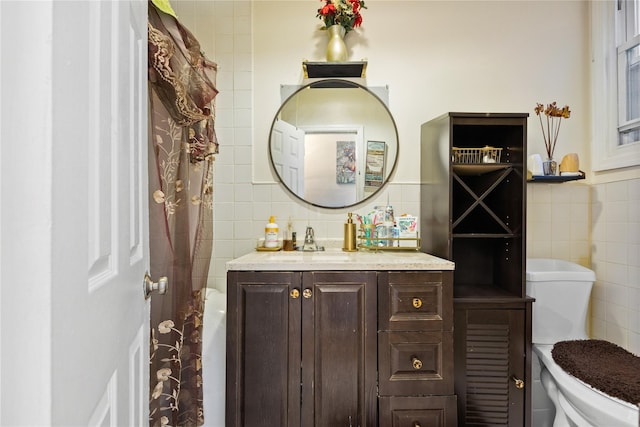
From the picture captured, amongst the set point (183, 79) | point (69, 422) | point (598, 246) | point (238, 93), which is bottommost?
point (69, 422)

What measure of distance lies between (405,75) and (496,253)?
3.83 feet

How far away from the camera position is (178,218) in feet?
4.17

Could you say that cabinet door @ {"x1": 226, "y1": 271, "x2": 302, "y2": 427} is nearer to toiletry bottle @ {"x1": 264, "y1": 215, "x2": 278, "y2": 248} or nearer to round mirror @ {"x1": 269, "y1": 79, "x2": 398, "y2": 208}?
toiletry bottle @ {"x1": 264, "y1": 215, "x2": 278, "y2": 248}

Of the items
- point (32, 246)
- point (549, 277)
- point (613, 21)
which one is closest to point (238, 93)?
point (32, 246)

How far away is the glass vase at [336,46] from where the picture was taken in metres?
1.90

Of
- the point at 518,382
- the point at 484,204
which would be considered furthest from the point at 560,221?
the point at 518,382

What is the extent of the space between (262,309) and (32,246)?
109 cm

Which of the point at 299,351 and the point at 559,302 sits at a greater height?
the point at 559,302

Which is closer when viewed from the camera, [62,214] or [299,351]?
[62,214]

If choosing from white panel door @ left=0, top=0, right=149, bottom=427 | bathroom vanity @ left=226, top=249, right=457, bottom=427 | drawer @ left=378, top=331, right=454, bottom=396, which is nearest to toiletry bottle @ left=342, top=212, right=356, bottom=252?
bathroom vanity @ left=226, top=249, right=457, bottom=427

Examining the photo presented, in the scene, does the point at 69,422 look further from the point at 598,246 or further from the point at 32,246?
the point at 598,246

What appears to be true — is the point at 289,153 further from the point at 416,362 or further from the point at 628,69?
the point at 628,69

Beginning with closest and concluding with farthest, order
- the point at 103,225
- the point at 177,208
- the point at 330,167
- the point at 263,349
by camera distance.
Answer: the point at 103,225
the point at 177,208
the point at 263,349
the point at 330,167

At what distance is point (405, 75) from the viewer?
202 cm
